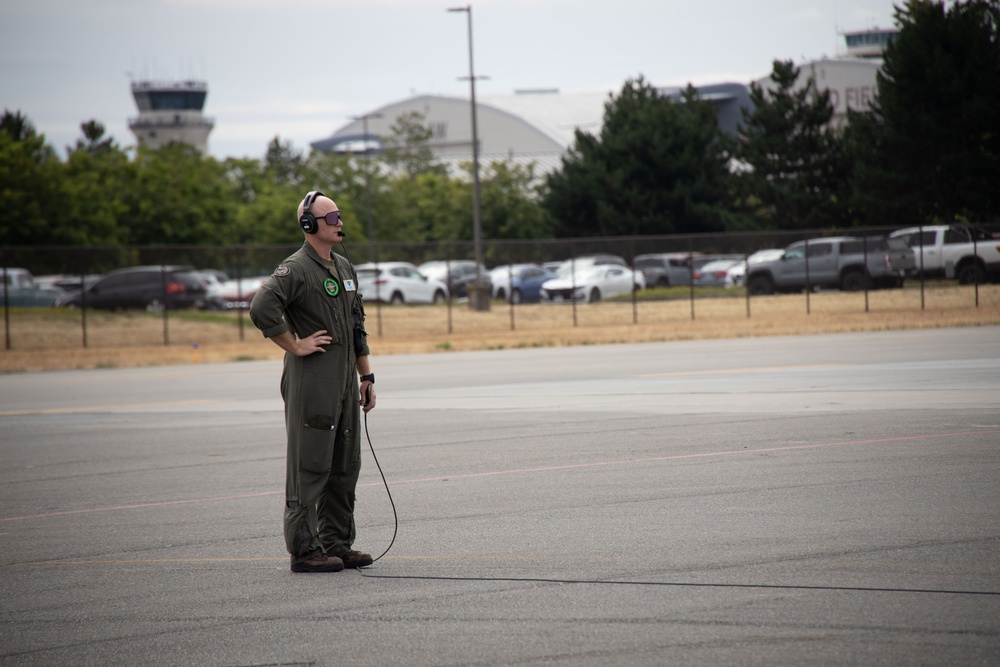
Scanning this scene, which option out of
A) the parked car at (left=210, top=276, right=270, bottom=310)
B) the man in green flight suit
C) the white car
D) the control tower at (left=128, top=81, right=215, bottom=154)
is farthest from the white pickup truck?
the control tower at (left=128, top=81, right=215, bottom=154)

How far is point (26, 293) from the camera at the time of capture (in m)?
37.5

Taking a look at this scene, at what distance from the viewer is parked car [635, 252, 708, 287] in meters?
41.5

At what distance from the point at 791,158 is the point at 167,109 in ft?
361

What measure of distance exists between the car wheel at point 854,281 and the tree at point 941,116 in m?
15.6

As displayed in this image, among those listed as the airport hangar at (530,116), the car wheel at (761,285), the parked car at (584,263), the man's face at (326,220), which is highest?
the airport hangar at (530,116)

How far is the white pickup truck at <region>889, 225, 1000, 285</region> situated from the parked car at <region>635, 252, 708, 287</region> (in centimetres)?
860

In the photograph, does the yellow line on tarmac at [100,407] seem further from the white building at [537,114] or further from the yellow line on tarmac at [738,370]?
the white building at [537,114]

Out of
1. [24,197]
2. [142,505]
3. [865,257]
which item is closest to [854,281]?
[865,257]

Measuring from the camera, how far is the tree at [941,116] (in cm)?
4694

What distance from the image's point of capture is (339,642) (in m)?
4.84

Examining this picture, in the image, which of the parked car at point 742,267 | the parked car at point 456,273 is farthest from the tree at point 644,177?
the parked car at point 742,267

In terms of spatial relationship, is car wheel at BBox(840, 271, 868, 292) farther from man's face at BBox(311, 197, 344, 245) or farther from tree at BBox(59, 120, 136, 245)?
tree at BBox(59, 120, 136, 245)

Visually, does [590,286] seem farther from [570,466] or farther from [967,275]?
[570,466]

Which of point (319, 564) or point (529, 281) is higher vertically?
point (529, 281)
